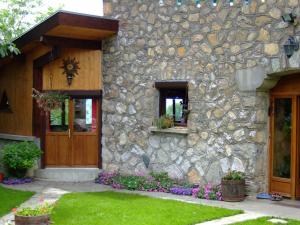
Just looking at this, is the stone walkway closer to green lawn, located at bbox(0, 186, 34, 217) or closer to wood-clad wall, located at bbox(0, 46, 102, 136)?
green lawn, located at bbox(0, 186, 34, 217)

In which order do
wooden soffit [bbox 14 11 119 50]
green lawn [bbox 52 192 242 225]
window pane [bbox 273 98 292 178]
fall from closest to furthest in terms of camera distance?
green lawn [bbox 52 192 242 225]
window pane [bbox 273 98 292 178]
wooden soffit [bbox 14 11 119 50]

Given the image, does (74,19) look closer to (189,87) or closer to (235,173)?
(189,87)

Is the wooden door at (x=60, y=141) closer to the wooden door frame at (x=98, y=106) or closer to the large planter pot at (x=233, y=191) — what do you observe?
the wooden door frame at (x=98, y=106)

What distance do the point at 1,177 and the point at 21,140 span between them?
120 centimetres

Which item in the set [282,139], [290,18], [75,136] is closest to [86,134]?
[75,136]

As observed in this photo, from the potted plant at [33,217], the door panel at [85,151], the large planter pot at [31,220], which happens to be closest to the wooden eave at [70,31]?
the door panel at [85,151]

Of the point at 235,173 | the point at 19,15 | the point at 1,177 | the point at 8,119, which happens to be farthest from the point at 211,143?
the point at 19,15

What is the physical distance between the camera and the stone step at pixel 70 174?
11.1 metres

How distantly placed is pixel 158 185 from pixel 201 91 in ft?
6.81

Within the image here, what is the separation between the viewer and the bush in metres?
10.8

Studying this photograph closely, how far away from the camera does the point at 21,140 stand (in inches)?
468

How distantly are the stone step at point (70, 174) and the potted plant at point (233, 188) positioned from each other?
359 centimetres

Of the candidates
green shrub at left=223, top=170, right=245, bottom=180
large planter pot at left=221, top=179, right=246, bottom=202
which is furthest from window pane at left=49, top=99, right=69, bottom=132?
large planter pot at left=221, top=179, right=246, bottom=202

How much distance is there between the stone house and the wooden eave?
0.07 meters
